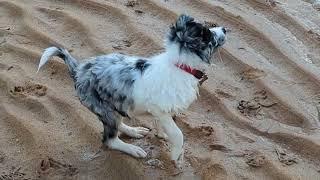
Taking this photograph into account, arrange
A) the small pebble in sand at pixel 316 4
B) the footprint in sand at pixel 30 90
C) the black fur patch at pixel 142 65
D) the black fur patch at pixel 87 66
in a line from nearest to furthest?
the black fur patch at pixel 142 65 → the black fur patch at pixel 87 66 → the footprint in sand at pixel 30 90 → the small pebble in sand at pixel 316 4

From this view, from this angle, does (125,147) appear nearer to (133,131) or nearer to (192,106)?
(133,131)

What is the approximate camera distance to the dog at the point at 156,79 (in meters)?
3.38

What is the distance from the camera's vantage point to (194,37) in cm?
331

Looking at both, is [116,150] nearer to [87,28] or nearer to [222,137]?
Answer: [222,137]

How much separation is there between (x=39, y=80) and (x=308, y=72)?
203cm

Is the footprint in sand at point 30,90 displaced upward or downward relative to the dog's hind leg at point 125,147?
downward

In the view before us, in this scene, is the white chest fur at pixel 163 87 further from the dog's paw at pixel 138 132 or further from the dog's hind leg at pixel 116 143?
the dog's paw at pixel 138 132

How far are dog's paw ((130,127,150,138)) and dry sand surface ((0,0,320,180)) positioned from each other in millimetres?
41

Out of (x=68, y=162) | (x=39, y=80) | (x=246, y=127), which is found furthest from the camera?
(x=39, y=80)

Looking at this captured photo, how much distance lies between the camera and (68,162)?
388 centimetres

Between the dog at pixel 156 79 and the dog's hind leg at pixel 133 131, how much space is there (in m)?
0.26

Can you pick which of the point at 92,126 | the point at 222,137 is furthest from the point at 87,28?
the point at 222,137

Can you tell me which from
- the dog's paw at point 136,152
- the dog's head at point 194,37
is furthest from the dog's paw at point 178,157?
the dog's head at point 194,37

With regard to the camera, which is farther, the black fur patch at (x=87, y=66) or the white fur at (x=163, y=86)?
the black fur patch at (x=87, y=66)
